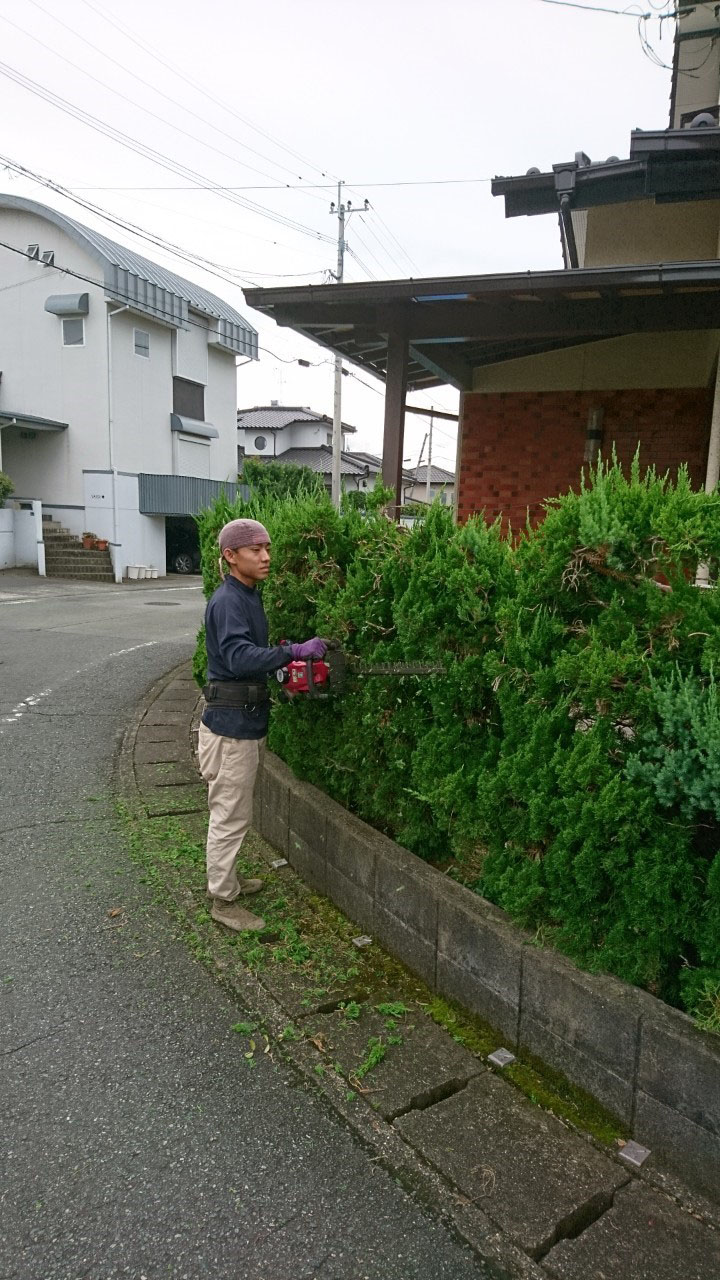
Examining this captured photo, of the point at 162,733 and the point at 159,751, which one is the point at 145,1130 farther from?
the point at 162,733

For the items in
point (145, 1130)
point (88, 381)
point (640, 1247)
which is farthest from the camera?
point (88, 381)

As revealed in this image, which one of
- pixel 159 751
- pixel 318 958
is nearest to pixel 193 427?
pixel 159 751

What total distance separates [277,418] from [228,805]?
165 ft

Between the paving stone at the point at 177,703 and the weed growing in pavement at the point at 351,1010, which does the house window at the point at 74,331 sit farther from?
the weed growing in pavement at the point at 351,1010

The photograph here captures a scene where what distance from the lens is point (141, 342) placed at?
25.3m

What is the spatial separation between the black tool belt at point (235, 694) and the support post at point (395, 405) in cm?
Answer: 346

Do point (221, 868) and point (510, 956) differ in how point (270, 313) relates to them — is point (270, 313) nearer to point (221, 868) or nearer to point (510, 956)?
point (221, 868)

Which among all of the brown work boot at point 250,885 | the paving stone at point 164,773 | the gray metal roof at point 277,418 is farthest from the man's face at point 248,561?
the gray metal roof at point 277,418

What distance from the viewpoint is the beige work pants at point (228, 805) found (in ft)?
11.6

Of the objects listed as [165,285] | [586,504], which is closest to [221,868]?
[586,504]

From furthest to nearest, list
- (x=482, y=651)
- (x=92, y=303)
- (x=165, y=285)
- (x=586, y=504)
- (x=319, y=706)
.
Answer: (x=165, y=285), (x=92, y=303), (x=319, y=706), (x=482, y=651), (x=586, y=504)

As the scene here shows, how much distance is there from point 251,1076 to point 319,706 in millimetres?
1674

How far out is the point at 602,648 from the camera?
2410 millimetres

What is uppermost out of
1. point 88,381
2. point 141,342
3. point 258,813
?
point 141,342
